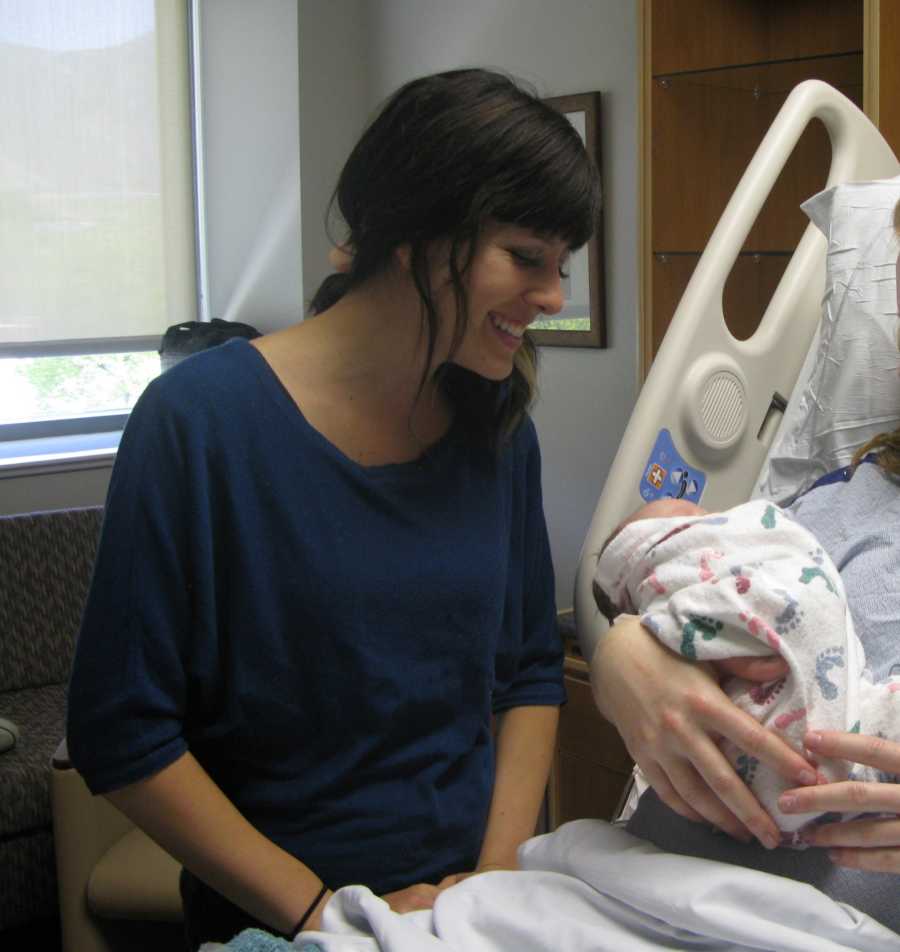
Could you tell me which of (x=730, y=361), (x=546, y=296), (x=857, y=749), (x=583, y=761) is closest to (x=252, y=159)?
(x=583, y=761)

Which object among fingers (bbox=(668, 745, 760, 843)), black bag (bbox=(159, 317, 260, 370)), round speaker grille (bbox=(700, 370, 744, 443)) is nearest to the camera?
→ fingers (bbox=(668, 745, 760, 843))

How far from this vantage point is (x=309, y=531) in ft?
3.93

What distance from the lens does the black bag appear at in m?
3.96

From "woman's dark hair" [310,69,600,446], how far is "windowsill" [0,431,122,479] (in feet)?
9.10

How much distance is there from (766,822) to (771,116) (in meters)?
2.14

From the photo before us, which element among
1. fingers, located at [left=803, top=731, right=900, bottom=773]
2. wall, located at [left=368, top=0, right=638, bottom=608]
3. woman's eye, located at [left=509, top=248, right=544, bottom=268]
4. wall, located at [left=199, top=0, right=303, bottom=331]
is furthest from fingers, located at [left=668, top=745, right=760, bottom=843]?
wall, located at [left=199, top=0, right=303, bottom=331]

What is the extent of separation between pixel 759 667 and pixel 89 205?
11.7 feet

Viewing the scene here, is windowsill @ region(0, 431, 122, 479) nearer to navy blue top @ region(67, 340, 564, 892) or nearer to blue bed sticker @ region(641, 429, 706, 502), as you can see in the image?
blue bed sticker @ region(641, 429, 706, 502)

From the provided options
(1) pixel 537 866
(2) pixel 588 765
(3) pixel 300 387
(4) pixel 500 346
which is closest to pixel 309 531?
(3) pixel 300 387

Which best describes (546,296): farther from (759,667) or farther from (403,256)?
(759,667)

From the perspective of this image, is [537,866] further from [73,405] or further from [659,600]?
[73,405]

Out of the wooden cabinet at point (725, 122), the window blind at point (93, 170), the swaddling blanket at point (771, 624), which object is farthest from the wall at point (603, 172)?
the swaddling blanket at point (771, 624)

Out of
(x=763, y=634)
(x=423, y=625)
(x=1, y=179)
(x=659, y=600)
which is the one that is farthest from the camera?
(x=1, y=179)

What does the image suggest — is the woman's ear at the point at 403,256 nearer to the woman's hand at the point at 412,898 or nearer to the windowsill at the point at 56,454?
the woman's hand at the point at 412,898
